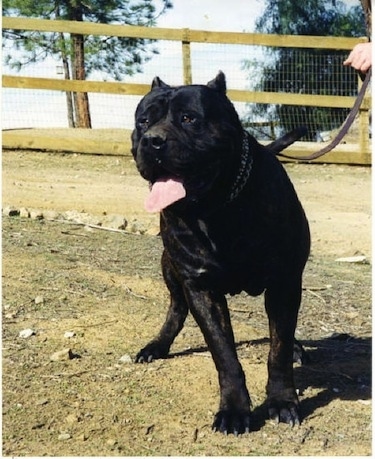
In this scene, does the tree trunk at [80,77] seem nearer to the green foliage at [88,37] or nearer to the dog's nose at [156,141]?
the green foliage at [88,37]

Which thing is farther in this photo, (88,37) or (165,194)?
(88,37)

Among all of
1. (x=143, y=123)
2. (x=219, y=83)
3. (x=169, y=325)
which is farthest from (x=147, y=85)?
(x=143, y=123)

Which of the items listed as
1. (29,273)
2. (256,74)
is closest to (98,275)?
(29,273)

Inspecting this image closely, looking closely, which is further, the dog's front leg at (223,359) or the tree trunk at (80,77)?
the tree trunk at (80,77)

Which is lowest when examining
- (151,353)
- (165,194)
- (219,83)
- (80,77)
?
(151,353)

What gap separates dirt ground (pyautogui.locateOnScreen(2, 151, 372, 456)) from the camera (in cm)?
342

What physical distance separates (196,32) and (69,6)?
16.3 ft

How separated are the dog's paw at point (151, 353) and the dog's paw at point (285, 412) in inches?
35.4

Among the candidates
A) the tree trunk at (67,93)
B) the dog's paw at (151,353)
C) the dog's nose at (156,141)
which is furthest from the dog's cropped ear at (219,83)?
the tree trunk at (67,93)

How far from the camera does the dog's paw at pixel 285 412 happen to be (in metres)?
3.56

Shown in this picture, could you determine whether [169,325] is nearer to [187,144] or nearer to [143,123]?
[143,123]

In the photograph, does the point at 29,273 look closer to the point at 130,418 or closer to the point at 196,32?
the point at 130,418

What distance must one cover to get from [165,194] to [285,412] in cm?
106

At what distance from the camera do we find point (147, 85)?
41.2 ft
